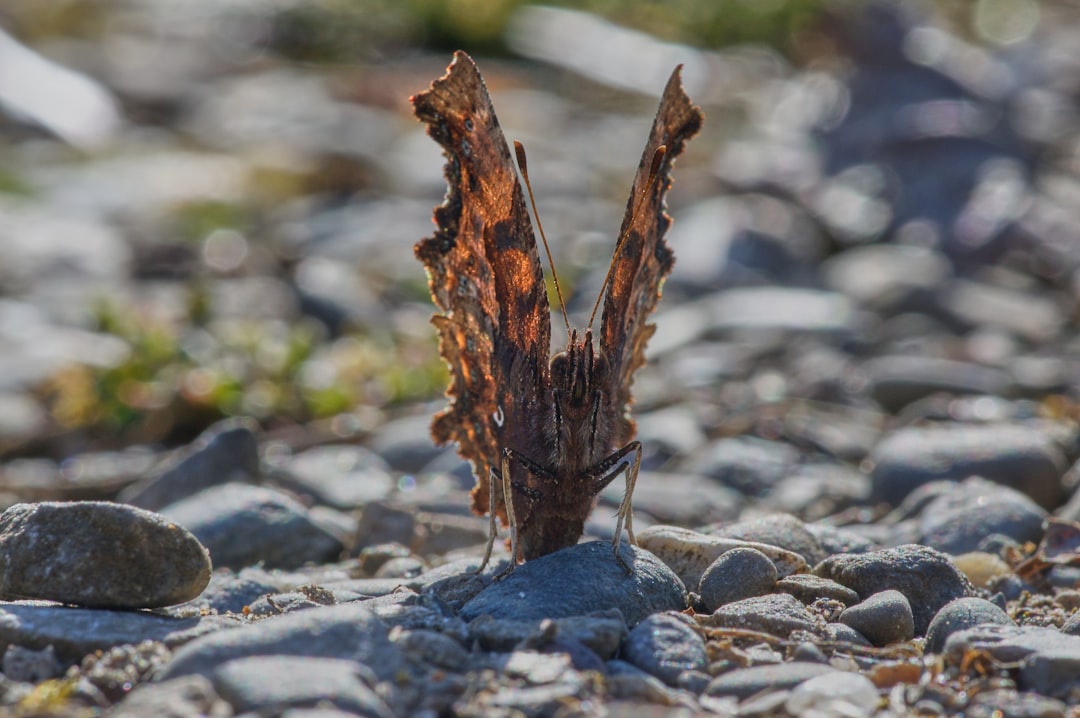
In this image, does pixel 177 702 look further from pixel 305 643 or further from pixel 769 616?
pixel 769 616

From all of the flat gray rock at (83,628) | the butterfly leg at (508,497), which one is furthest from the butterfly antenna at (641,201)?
the flat gray rock at (83,628)

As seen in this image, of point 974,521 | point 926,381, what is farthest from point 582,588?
point 926,381

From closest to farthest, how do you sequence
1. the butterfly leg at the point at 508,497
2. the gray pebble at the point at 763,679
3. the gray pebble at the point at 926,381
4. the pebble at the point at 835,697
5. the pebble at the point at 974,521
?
the pebble at the point at 835,697
the gray pebble at the point at 763,679
the butterfly leg at the point at 508,497
the pebble at the point at 974,521
the gray pebble at the point at 926,381

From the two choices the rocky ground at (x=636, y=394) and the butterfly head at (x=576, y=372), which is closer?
the rocky ground at (x=636, y=394)

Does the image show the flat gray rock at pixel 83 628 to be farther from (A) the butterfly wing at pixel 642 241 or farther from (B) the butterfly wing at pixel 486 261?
(A) the butterfly wing at pixel 642 241

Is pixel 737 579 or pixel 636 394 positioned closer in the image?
pixel 737 579

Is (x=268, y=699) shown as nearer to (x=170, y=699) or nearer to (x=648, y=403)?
(x=170, y=699)

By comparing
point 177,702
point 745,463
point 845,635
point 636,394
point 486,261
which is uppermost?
point 486,261

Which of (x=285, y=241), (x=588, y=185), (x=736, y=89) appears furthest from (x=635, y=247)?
(x=736, y=89)
